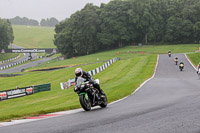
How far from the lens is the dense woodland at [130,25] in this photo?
9562 centimetres

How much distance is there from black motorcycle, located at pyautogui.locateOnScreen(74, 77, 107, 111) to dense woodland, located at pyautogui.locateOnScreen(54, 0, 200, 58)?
83920mm

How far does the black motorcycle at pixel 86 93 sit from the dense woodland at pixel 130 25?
8392 centimetres

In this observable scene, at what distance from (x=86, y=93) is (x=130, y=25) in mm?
90187

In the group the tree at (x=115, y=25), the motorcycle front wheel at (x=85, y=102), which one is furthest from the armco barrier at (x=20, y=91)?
the tree at (x=115, y=25)

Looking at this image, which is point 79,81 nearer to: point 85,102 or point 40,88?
point 85,102

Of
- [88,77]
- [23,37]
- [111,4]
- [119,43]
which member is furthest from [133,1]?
[23,37]

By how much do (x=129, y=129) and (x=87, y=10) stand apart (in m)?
95.0

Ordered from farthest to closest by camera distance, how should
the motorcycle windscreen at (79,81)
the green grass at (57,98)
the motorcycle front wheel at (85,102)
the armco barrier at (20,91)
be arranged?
1. the armco barrier at (20,91)
2. the green grass at (57,98)
3. the motorcycle windscreen at (79,81)
4. the motorcycle front wheel at (85,102)

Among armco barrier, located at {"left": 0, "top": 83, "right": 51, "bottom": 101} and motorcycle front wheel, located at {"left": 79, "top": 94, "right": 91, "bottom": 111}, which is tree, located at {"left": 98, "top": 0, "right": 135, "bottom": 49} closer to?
armco barrier, located at {"left": 0, "top": 83, "right": 51, "bottom": 101}

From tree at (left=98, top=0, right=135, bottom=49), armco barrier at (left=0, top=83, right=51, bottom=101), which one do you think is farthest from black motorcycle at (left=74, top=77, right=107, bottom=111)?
tree at (left=98, top=0, right=135, bottom=49)

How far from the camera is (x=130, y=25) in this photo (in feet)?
330

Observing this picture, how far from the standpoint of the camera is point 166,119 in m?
8.41

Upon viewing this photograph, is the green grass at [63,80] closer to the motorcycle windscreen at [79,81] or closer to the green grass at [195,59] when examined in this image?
the motorcycle windscreen at [79,81]

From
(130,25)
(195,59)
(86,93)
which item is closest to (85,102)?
(86,93)
